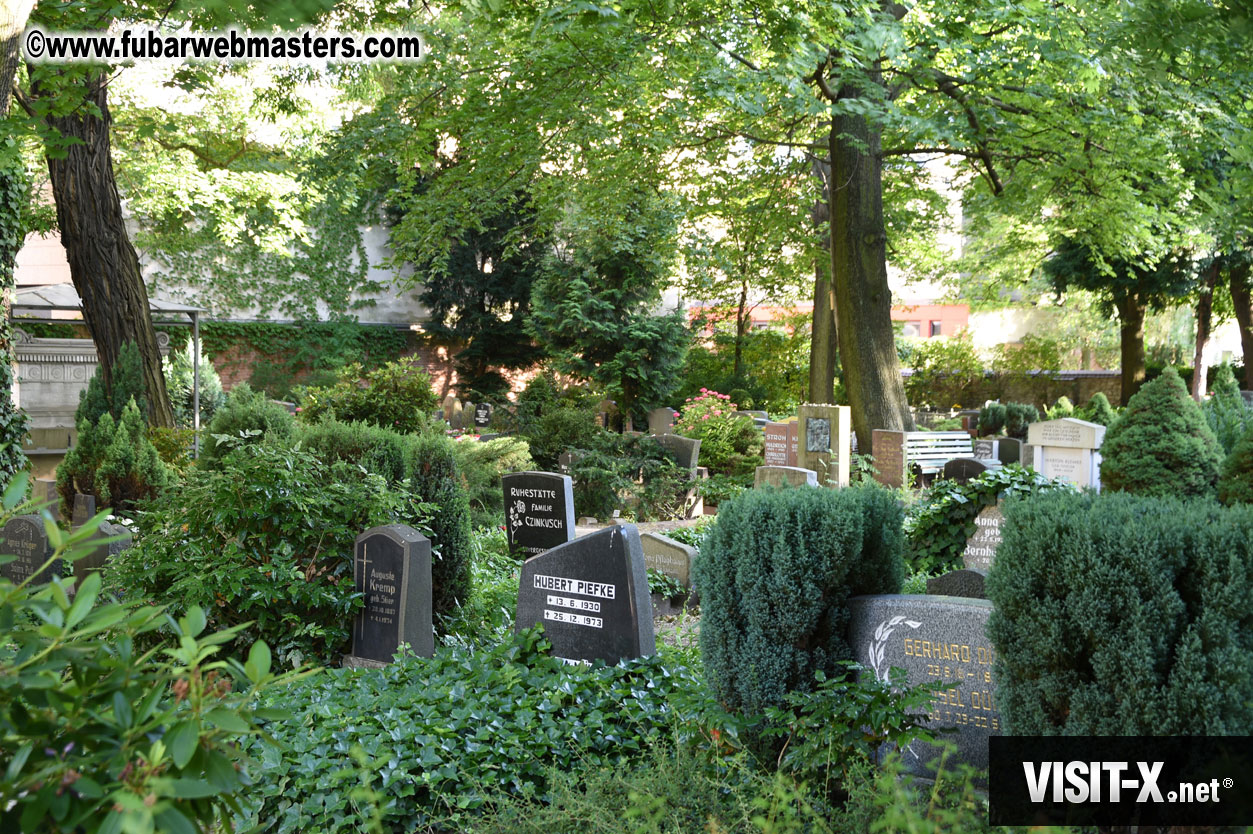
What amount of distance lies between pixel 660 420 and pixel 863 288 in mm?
8278

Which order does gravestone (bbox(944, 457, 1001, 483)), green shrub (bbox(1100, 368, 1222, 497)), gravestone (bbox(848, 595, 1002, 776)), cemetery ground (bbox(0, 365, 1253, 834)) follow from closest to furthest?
cemetery ground (bbox(0, 365, 1253, 834))
gravestone (bbox(848, 595, 1002, 776))
green shrub (bbox(1100, 368, 1222, 497))
gravestone (bbox(944, 457, 1001, 483))

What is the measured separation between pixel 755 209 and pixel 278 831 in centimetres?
1487

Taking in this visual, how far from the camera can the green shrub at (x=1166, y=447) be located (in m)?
9.78

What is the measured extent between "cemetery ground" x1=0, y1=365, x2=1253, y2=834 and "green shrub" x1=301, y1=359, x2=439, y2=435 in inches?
199

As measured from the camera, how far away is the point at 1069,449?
13.7m

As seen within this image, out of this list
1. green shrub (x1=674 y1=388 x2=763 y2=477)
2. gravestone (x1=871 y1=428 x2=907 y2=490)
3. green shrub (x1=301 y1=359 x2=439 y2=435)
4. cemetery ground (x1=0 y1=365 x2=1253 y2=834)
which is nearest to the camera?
cemetery ground (x1=0 y1=365 x2=1253 y2=834)

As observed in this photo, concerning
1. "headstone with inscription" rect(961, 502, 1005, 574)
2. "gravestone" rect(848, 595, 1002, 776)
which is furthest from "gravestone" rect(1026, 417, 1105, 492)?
"gravestone" rect(848, 595, 1002, 776)

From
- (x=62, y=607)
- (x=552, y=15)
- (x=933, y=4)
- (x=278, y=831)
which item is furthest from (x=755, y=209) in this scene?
(x=62, y=607)

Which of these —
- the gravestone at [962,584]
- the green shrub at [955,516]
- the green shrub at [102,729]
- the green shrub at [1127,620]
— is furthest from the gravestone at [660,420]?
the green shrub at [102,729]

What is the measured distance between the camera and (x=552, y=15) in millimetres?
6980

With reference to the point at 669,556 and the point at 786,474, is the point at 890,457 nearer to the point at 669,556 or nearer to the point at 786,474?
the point at 786,474

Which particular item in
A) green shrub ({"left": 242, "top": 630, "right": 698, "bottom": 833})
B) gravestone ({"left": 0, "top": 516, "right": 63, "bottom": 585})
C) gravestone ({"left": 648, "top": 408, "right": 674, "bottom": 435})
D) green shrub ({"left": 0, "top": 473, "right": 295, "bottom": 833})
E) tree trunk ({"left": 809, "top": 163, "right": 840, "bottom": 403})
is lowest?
green shrub ({"left": 242, "top": 630, "right": 698, "bottom": 833})

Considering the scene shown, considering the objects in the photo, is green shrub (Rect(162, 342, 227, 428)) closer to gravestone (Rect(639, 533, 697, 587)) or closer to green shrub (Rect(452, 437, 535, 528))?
green shrub (Rect(452, 437, 535, 528))

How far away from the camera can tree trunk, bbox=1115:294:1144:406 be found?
25125 millimetres
